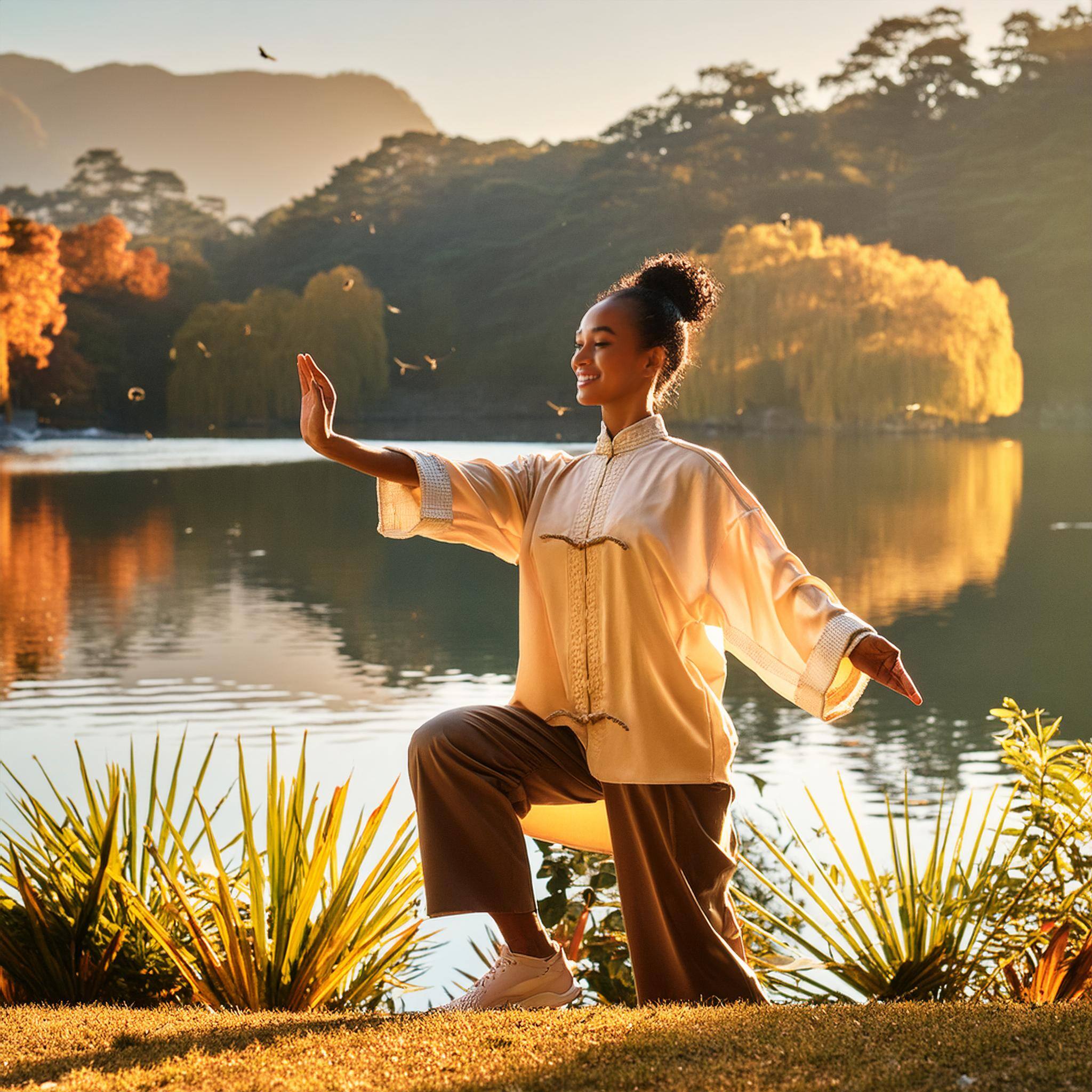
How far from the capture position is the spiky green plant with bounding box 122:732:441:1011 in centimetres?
219

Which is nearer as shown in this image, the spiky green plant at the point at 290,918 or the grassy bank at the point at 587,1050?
the grassy bank at the point at 587,1050

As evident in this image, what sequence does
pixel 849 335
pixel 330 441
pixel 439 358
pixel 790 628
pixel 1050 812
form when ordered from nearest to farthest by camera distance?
1. pixel 790 628
2. pixel 330 441
3. pixel 1050 812
4. pixel 849 335
5. pixel 439 358

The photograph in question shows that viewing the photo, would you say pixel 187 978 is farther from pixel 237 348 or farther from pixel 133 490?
pixel 237 348

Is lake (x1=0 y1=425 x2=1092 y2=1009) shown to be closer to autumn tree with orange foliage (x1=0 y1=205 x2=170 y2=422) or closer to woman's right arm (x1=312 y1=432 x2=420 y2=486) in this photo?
woman's right arm (x1=312 y1=432 x2=420 y2=486)

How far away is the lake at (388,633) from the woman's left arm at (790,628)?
492 millimetres

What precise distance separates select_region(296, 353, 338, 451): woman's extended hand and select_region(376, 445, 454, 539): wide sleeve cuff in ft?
0.38

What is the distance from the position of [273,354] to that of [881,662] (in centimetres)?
2846

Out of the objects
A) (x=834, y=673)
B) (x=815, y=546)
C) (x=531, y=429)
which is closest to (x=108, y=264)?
(x=531, y=429)

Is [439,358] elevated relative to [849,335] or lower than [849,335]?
elevated

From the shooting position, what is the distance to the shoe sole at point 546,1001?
6.57ft

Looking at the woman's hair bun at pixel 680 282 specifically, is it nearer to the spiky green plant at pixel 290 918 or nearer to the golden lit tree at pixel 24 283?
the spiky green plant at pixel 290 918

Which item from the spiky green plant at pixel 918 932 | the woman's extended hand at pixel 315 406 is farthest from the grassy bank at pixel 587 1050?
the woman's extended hand at pixel 315 406

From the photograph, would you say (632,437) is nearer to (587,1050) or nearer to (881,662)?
(881,662)

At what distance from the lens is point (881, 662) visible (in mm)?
1880
